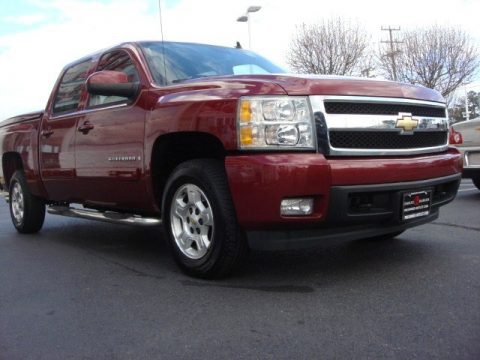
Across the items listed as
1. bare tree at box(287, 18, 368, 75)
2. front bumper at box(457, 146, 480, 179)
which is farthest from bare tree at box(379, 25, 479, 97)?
front bumper at box(457, 146, 480, 179)

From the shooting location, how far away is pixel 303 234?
141 inches

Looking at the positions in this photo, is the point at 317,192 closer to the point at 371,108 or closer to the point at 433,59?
the point at 371,108

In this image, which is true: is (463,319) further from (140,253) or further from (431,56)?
(431,56)

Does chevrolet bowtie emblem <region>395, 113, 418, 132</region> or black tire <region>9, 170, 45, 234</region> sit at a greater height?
chevrolet bowtie emblem <region>395, 113, 418, 132</region>

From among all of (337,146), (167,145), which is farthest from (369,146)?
(167,145)

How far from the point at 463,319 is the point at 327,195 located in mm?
1026

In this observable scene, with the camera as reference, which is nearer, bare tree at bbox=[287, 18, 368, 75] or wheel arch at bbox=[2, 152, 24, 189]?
wheel arch at bbox=[2, 152, 24, 189]

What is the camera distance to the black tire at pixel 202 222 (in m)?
3.71

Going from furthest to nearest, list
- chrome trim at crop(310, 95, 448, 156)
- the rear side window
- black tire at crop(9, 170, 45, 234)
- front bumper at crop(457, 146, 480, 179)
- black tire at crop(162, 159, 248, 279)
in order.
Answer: front bumper at crop(457, 146, 480, 179), black tire at crop(9, 170, 45, 234), the rear side window, black tire at crop(162, 159, 248, 279), chrome trim at crop(310, 95, 448, 156)

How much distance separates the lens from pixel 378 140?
3746 mm

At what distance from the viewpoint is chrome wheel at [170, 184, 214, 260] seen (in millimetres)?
3910

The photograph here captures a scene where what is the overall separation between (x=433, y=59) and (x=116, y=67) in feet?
99.6

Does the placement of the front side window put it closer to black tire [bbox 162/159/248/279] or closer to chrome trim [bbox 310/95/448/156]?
black tire [bbox 162/159/248/279]

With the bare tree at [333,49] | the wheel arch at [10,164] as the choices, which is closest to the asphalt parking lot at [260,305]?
the wheel arch at [10,164]
